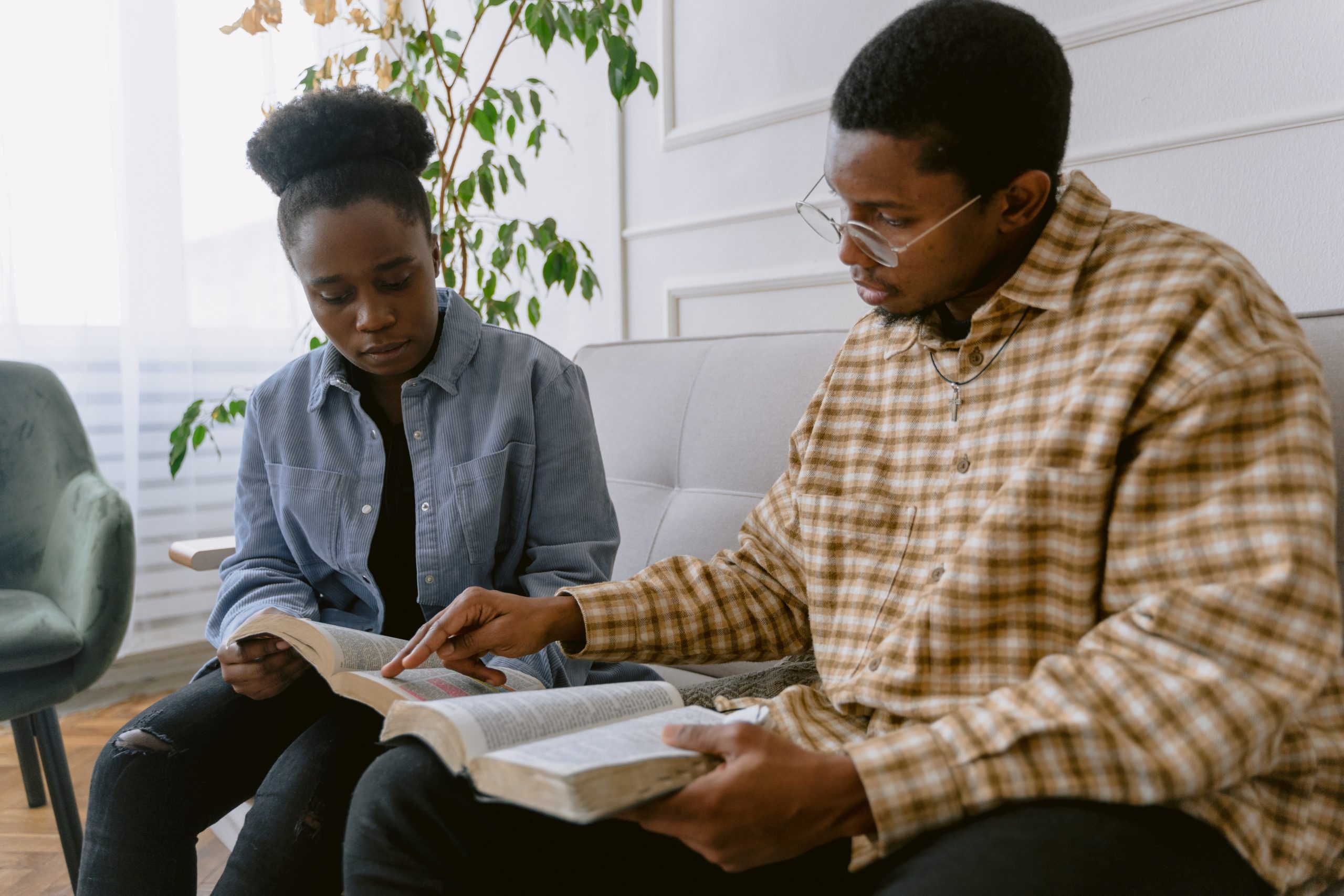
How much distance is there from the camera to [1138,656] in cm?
66

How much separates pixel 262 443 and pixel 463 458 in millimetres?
280

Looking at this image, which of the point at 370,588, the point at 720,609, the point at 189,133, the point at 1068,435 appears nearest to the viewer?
the point at 1068,435

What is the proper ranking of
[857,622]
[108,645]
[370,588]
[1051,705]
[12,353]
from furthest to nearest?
1. [12,353]
2. [108,645]
3. [370,588]
4. [857,622]
5. [1051,705]

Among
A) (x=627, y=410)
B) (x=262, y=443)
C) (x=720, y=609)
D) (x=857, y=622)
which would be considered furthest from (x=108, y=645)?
(x=857, y=622)

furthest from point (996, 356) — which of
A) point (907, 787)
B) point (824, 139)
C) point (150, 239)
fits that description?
point (150, 239)

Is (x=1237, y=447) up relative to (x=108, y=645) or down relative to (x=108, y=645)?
up

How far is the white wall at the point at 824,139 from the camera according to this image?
48.8 inches

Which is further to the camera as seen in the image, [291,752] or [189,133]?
[189,133]

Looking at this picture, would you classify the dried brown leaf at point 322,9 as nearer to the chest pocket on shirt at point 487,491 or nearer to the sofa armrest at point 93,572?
the sofa armrest at point 93,572

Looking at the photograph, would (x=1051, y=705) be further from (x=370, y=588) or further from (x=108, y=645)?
(x=108, y=645)

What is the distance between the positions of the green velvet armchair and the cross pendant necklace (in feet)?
4.79

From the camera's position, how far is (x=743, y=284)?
1995mm

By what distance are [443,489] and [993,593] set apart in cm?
70

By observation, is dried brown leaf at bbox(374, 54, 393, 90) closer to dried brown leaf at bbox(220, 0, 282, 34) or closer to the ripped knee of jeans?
dried brown leaf at bbox(220, 0, 282, 34)
